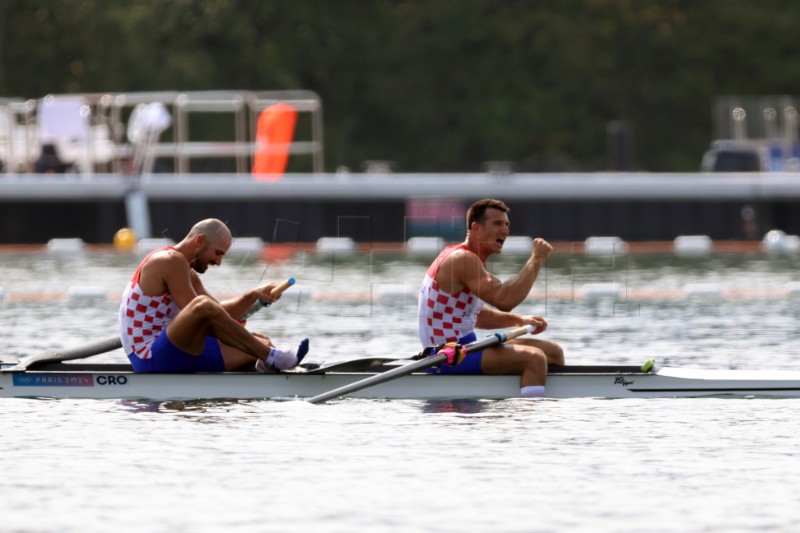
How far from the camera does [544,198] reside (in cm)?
3375

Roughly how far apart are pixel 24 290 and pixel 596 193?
11442mm

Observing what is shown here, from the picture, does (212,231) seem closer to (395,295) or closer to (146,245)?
(395,295)

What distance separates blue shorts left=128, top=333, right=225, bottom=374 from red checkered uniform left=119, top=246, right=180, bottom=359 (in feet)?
0.24

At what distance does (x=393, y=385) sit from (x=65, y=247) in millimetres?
20711

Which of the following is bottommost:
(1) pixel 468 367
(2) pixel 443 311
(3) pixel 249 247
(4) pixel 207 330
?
(1) pixel 468 367

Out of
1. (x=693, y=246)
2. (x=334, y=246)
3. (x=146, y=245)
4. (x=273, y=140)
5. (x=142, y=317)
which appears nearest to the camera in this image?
(x=142, y=317)

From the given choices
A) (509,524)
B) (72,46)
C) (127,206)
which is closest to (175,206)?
(127,206)

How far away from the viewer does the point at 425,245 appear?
3397cm

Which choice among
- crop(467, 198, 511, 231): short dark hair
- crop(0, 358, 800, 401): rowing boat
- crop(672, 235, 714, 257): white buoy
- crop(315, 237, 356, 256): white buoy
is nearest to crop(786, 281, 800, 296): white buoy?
crop(672, 235, 714, 257): white buoy

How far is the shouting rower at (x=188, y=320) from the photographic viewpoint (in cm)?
1379

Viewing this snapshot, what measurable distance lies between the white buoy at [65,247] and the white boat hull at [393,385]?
1983 cm

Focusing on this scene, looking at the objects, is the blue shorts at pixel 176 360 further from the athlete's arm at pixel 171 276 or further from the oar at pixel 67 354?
the oar at pixel 67 354

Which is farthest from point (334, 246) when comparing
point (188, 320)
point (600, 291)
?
point (188, 320)

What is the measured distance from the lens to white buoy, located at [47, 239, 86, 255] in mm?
34188
